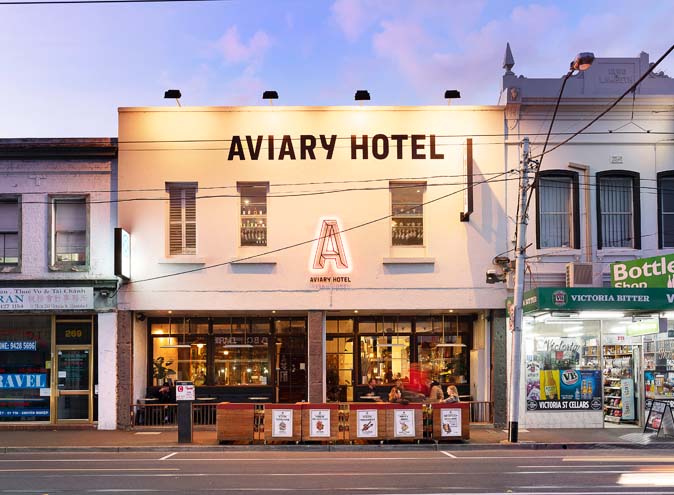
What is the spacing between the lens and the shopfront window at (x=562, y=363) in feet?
75.3

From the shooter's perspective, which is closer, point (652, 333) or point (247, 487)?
point (247, 487)

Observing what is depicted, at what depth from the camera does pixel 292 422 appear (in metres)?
19.5

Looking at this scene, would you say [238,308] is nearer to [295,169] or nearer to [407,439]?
[295,169]

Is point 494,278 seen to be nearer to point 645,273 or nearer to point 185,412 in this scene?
point 645,273

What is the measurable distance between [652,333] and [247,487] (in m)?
14.1

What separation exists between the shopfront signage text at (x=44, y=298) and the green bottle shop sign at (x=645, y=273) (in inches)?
585

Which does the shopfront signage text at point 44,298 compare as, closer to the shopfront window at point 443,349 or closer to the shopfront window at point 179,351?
the shopfront window at point 179,351

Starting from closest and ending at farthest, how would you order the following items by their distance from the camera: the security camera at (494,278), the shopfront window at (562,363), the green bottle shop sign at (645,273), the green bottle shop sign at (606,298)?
1. the green bottle shop sign at (606,298)
2. the green bottle shop sign at (645,273)
3. the security camera at (494,278)
4. the shopfront window at (562,363)

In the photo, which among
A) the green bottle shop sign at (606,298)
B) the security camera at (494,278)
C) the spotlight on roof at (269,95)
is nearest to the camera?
the green bottle shop sign at (606,298)

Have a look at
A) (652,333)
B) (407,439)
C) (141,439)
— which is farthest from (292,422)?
(652,333)

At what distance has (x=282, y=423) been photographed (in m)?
19.5

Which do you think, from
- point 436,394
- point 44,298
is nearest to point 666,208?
point 436,394

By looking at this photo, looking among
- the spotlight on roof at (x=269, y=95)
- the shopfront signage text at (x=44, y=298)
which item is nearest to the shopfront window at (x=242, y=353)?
the shopfront signage text at (x=44, y=298)

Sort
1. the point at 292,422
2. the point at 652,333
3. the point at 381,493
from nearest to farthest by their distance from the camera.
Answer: the point at 381,493 < the point at 292,422 < the point at 652,333
